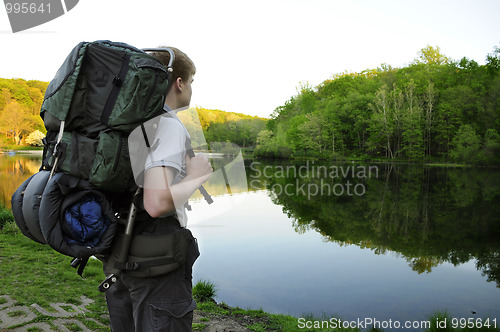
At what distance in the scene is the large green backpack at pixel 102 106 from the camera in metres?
1.44

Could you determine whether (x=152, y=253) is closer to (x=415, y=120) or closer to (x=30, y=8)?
(x=30, y=8)

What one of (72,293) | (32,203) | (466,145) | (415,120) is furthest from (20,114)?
(32,203)

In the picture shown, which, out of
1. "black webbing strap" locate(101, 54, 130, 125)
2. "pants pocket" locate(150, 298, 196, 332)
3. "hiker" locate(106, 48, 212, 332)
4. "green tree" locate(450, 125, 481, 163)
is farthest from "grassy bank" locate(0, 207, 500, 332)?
"green tree" locate(450, 125, 481, 163)

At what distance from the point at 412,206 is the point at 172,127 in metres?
19.1

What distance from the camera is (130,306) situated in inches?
68.2

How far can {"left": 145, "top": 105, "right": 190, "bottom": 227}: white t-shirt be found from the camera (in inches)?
55.7

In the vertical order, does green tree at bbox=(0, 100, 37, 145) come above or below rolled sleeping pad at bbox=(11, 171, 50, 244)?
above

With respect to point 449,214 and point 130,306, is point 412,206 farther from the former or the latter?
point 130,306

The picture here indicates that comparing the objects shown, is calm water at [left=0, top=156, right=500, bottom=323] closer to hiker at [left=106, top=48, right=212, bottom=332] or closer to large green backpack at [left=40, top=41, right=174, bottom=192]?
hiker at [left=106, top=48, right=212, bottom=332]

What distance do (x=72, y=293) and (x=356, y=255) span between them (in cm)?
869

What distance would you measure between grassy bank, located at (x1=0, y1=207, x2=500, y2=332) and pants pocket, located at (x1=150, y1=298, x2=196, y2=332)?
2.71 meters

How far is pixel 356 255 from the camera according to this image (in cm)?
1095

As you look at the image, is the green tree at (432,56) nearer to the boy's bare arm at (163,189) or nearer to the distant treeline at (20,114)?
the distant treeline at (20,114)

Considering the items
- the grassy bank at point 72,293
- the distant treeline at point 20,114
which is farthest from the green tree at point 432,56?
the grassy bank at point 72,293
